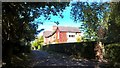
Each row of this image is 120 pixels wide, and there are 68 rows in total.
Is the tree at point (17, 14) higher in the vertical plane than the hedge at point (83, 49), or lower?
higher

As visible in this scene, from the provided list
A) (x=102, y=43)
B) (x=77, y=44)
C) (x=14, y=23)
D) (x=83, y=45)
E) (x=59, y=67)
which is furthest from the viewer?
(x=77, y=44)

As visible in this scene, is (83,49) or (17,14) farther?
(83,49)

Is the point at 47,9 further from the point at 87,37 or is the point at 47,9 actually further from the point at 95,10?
the point at 87,37

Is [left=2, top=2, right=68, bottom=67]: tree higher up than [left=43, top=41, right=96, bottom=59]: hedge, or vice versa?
[left=2, top=2, right=68, bottom=67]: tree

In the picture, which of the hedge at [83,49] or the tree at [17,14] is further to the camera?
the hedge at [83,49]

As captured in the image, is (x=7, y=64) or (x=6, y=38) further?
(x=6, y=38)

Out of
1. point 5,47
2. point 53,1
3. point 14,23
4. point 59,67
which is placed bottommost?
point 59,67

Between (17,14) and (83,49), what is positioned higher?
(17,14)

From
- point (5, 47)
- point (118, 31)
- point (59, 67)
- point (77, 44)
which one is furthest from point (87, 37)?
point (5, 47)

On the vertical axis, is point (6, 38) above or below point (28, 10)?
below

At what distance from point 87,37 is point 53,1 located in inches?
565

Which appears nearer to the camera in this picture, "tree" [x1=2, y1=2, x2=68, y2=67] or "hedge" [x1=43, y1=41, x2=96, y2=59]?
"tree" [x1=2, y1=2, x2=68, y2=67]

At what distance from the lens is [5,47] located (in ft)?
39.9

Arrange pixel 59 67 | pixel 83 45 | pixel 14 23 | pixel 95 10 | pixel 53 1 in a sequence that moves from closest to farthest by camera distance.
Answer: pixel 53 1
pixel 14 23
pixel 59 67
pixel 95 10
pixel 83 45
